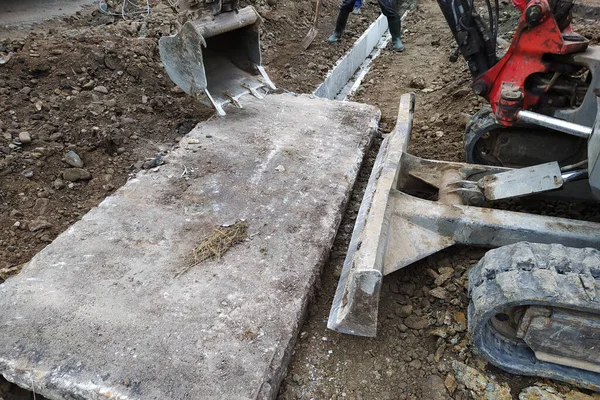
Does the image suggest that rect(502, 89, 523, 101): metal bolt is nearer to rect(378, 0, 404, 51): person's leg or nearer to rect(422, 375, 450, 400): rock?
rect(422, 375, 450, 400): rock

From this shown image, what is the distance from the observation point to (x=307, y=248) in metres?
2.73

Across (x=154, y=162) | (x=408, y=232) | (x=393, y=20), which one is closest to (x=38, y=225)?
(x=154, y=162)

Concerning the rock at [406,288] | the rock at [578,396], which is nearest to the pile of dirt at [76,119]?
the rock at [406,288]

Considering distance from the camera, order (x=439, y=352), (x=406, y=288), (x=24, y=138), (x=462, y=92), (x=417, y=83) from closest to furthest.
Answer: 1. (x=439, y=352)
2. (x=406, y=288)
3. (x=24, y=138)
4. (x=462, y=92)
5. (x=417, y=83)

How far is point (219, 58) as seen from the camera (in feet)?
15.0

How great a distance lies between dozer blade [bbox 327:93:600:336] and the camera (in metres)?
2.10

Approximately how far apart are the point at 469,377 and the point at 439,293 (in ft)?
1.66

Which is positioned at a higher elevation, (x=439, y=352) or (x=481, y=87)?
(x=481, y=87)

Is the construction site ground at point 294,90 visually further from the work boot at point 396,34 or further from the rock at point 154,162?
the work boot at point 396,34

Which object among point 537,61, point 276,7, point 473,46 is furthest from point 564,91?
point 276,7

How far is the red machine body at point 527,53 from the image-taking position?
298 cm

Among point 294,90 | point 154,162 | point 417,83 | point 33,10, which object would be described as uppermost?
point 33,10

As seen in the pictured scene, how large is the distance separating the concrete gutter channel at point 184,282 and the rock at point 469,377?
771mm

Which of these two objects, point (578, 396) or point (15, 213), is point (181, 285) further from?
point (578, 396)
